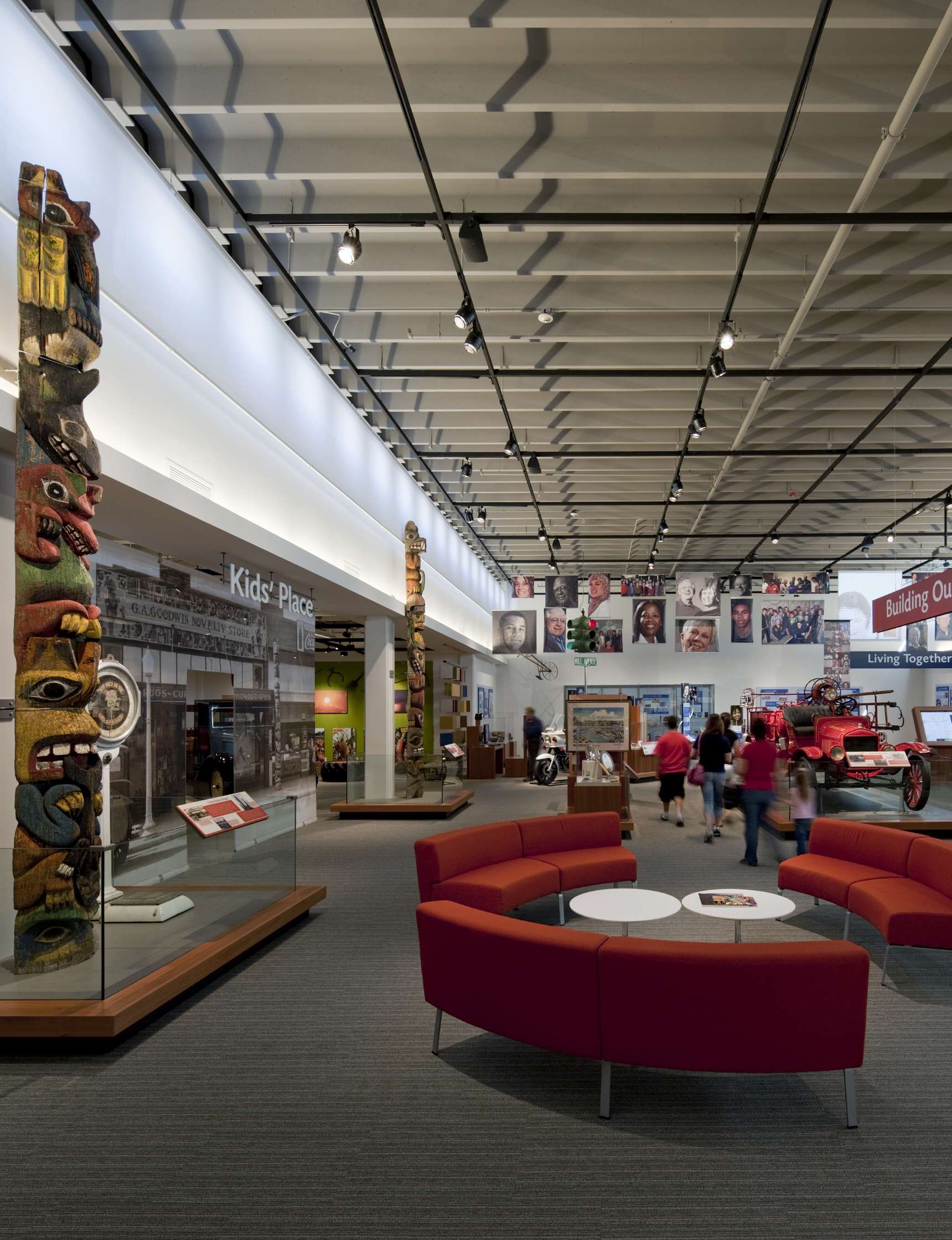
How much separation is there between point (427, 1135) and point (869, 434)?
489 inches

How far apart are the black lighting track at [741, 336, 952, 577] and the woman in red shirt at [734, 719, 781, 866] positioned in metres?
4.92

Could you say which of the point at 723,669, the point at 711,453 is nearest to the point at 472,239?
the point at 711,453

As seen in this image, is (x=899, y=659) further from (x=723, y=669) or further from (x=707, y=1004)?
(x=707, y=1004)

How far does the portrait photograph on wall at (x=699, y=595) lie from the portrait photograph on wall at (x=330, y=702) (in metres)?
10.4

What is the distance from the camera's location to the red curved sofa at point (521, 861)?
223 inches

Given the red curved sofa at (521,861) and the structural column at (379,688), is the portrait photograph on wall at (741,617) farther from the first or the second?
Result: the red curved sofa at (521,861)

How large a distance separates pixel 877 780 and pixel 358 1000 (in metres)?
8.75

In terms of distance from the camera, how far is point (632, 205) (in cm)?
723

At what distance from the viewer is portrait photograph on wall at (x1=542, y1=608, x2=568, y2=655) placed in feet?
64.3

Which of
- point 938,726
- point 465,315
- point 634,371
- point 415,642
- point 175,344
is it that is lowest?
point 938,726

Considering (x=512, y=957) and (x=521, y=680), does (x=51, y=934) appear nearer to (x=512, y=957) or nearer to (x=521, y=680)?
(x=512, y=957)

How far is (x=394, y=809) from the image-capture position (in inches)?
488

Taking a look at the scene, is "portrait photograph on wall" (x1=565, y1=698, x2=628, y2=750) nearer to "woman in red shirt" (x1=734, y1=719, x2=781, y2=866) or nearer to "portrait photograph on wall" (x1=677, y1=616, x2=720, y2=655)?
"woman in red shirt" (x1=734, y1=719, x2=781, y2=866)

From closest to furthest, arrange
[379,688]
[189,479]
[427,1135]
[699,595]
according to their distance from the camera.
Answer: [427,1135] → [189,479] → [379,688] → [699,595]
